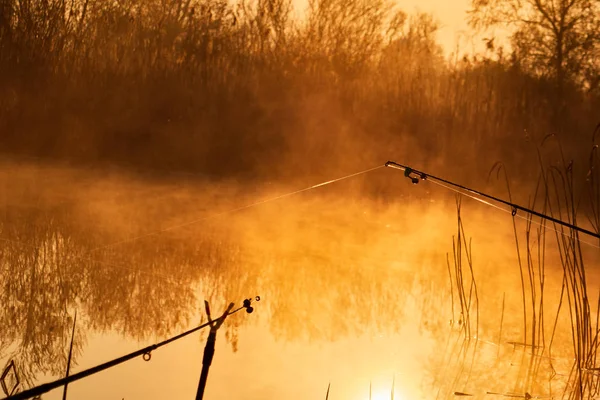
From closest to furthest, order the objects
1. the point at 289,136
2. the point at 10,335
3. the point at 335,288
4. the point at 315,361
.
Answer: the point at 10,335 → the point at 315,361 → the point at 335,288 → the point at 289,136

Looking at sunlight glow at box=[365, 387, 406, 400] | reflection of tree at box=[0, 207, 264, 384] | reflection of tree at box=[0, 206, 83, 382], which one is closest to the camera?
reflection of tree at box=[0, 206, 83, 382]

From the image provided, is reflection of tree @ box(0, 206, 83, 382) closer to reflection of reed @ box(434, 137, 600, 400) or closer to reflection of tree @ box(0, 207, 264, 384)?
reflection of tree @ box(0, 207, 264, 384)

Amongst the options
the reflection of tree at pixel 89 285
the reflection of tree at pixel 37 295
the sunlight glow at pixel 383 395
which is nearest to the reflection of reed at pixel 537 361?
the sunlight glow at pixel 383 395

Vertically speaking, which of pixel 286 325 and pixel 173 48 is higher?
pixel 173 48

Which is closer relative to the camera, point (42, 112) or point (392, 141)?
point (42, 112)

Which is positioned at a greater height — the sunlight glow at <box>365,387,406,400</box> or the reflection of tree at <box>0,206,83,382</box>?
the reflection of tree at <box>0,206,83,382</box>

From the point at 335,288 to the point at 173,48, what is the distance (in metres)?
6.67

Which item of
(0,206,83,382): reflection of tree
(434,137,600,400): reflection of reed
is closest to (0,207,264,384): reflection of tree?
(0,206,83,382): reflection of tree

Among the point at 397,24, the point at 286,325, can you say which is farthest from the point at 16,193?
A: the point at 397,24

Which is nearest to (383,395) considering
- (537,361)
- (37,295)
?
(537,361)

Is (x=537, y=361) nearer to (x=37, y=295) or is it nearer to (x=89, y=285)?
(x=89, y=285)

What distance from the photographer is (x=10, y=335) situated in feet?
11.6

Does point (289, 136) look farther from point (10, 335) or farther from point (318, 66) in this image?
point (10, 335)

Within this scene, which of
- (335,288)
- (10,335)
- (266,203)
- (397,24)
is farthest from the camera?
(397,24)
